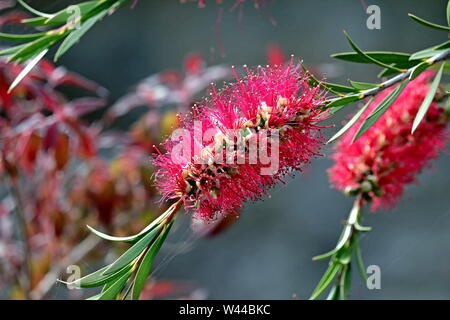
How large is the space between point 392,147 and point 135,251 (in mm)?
325

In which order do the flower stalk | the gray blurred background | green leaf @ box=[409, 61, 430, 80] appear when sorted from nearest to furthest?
green leaf @ box=[409, 61, 430, 80], the flower stalk, the gray blurred background

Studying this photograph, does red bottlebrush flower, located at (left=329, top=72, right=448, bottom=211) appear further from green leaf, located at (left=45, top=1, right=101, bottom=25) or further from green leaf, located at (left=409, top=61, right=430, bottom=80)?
green leaf, located at (left=45, top=1, right=101, bottom=25)

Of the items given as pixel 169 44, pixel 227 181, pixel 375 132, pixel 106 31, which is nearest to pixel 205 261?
pixel 169 44

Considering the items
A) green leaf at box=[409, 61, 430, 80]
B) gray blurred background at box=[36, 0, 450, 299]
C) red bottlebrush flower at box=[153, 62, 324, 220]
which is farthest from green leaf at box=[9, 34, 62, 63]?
gray blurred background at box=[36, 0, 450, 299]

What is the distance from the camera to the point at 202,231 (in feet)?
2.99

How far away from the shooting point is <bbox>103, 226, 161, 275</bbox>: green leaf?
378mm

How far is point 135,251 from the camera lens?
0.38 metres

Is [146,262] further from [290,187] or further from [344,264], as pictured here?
[290,187]

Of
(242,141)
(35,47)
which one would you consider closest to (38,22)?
(35,47)

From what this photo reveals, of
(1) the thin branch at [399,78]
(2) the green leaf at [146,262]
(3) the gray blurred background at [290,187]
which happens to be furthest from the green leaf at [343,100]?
(3) the gray blurred background at [290,187]

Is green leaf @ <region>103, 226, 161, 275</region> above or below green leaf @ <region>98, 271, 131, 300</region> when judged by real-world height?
above

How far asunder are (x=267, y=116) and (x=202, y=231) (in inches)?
21.4

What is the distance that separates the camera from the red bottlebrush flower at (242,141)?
1.28 feet

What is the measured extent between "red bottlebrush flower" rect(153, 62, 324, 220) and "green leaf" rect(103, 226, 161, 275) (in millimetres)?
35
